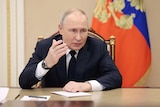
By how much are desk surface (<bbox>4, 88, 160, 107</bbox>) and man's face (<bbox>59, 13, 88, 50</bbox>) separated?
1.40 feet

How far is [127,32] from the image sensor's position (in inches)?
129

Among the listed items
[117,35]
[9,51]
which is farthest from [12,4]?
[117,35]

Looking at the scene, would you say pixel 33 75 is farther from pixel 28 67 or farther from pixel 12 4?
pixel 12 4

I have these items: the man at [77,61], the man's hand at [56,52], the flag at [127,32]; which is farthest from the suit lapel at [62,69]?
the flag at [127,32]

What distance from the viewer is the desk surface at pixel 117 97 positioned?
5.15ft

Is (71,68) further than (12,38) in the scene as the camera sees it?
No

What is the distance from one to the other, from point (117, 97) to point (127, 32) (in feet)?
5.33

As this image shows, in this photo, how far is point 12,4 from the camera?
11.9ft

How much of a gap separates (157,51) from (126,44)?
0.51 metres

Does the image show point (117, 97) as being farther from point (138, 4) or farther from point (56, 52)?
point (138, 4)

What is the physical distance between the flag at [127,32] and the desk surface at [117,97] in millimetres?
1261

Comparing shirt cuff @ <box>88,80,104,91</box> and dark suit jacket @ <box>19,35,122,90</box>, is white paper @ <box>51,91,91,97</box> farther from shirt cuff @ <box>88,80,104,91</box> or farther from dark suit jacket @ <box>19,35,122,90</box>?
dark suit jacket @ <box>19,35,122,90</box>

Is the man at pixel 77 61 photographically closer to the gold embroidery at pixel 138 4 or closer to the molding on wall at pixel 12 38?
the gold embroidery at pixel 138 4

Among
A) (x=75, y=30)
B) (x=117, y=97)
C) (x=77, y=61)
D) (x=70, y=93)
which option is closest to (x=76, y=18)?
(x=75, y=30)
